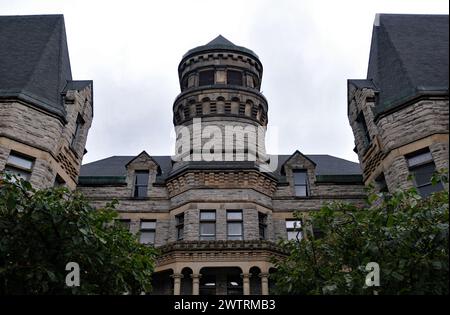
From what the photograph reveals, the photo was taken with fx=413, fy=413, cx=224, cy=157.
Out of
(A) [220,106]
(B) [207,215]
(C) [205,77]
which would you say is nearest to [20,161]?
(B) [207,215]

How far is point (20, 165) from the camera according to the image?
56.1 feet

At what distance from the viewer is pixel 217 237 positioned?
1964 centimetres

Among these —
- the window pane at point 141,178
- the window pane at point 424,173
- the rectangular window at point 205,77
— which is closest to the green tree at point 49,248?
the window pane at point 424,173

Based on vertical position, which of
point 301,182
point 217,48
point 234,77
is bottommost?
point 301,182

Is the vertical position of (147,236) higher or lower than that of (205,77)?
lower

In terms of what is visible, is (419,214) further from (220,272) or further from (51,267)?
(220,272)

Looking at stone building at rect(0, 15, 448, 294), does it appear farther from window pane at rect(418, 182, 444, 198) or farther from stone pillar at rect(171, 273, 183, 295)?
Answer: window pane at rect(418, 182, 444, 198)

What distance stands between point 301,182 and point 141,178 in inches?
353

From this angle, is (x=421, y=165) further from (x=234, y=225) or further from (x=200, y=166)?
(x=200, y=166)

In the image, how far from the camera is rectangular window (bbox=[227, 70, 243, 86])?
27914 millimetres

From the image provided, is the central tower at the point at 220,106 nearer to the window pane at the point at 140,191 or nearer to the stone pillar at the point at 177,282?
the window pane at the point at 140,191
